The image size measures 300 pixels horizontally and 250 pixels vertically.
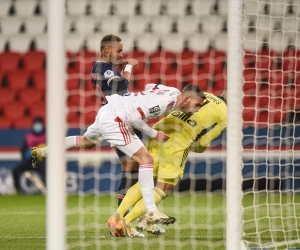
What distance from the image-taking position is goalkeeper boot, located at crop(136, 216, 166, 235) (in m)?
5.98

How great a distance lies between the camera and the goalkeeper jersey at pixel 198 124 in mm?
6270

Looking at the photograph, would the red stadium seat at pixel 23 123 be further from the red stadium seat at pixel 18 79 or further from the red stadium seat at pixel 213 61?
the red stadium seat at pixel 213 61

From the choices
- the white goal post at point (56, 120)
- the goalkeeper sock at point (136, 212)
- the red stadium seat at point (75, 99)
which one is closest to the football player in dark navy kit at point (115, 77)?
the goalkeeper sock at point (136, 212)

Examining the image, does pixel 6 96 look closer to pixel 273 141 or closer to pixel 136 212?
pixel 273 141

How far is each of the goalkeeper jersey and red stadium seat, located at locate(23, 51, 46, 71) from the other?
6007 millimetres

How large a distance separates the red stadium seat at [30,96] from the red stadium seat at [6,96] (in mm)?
131

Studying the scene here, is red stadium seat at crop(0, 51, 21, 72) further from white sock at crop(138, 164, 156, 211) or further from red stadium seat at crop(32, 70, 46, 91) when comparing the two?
white sock at crop(138, 164, 156, 211)

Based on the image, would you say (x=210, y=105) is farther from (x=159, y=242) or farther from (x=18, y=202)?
(x=18, y=202)

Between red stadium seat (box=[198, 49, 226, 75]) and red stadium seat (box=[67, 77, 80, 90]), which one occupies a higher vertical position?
red stadium seat (box=[198, 49, 226, 75])

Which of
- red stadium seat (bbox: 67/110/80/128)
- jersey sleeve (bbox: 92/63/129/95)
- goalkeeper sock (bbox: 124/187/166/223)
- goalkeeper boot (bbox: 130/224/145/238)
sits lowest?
goalkeeper boot (bbox: 130/224/145/238)

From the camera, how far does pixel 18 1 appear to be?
480 inches

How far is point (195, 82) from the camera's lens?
1101 centimetres

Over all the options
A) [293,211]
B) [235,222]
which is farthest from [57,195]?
[293,211]

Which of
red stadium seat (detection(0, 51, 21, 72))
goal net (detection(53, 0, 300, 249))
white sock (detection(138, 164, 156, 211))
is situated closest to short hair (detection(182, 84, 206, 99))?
white sock (detection(138, 164, 156, 211))
